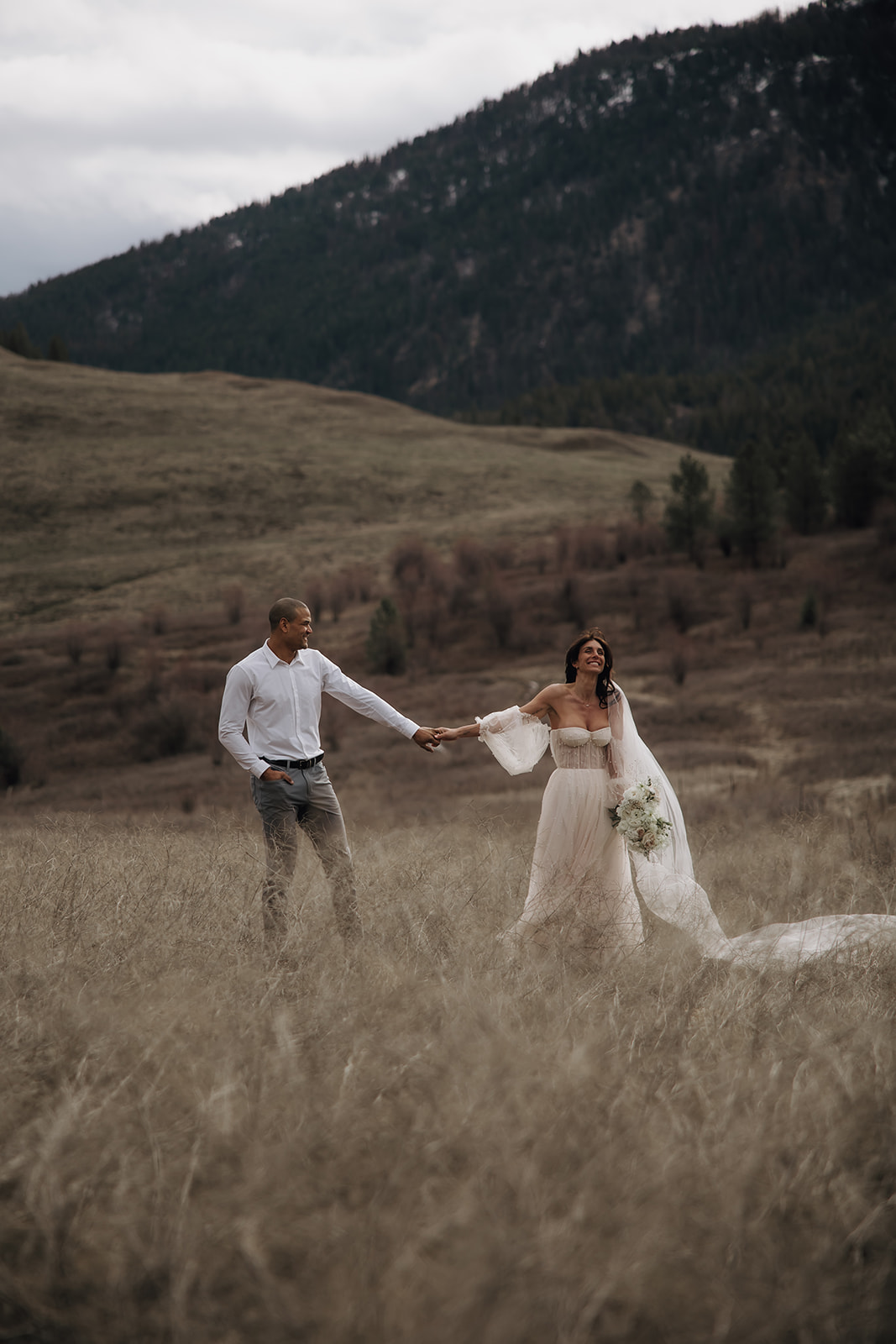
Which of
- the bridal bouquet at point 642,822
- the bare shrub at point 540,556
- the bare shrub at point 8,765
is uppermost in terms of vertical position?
the bare shrub at point 540,556

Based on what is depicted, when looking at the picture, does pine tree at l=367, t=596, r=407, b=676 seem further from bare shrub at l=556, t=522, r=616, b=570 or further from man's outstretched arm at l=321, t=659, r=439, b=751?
man's outstretched arm at l=321, t=659, r=439, b=751

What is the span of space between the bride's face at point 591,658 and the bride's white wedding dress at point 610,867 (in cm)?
26

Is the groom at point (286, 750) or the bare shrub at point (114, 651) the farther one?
the bare shrub at point (114, 651)

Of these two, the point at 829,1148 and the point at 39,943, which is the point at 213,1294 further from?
the point at 39,943

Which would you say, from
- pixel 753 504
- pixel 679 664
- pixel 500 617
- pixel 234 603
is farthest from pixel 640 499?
pixel 679 664

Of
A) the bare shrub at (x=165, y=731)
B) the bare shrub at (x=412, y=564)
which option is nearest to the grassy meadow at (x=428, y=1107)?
the bare shrub at (x=165, y=731)

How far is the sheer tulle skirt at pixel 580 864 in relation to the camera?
231 inches

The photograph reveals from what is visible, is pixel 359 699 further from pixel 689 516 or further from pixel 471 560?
pixel 689 516

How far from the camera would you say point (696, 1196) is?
275 cm

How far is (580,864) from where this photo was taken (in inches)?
240

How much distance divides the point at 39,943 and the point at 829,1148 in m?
3.58

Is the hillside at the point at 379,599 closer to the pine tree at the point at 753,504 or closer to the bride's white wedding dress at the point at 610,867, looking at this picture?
the pine tree at the point at 753,504

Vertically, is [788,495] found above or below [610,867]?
above

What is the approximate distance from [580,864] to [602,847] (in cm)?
19
